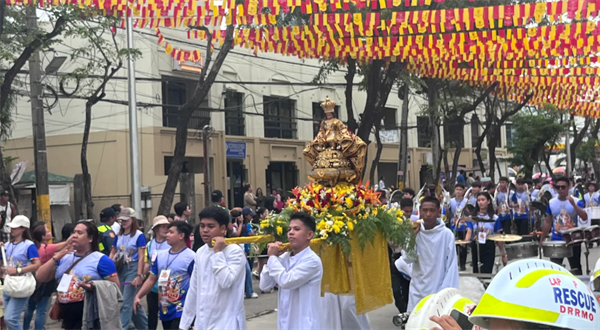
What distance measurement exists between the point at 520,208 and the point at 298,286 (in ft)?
38.4

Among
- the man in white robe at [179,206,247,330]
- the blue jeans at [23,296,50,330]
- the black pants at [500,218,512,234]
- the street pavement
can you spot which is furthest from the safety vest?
the black pants at [500,218,512,234]

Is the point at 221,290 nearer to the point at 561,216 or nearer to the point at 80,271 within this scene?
the point at 80,271

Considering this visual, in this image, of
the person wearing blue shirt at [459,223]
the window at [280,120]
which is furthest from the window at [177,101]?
the person wearing blue shirt at [459,223]

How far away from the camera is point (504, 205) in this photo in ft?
52.6

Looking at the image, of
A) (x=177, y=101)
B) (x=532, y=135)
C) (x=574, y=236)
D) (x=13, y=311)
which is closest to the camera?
(x=13, y=311)

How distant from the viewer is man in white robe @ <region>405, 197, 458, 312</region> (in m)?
7.76

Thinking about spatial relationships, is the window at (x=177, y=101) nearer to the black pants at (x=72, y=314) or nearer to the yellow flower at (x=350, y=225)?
the yellow flower at (x=350, y=225)

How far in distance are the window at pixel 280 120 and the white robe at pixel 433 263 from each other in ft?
74.9

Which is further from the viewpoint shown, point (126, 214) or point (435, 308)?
point (126, 214)

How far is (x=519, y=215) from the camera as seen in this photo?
16.6m

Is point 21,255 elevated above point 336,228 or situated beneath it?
situated beneath

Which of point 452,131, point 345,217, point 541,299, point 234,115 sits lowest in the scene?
point 345,217

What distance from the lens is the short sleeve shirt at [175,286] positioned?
22.5 ft

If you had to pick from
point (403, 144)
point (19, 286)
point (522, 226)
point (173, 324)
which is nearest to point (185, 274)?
point (173, 324)
